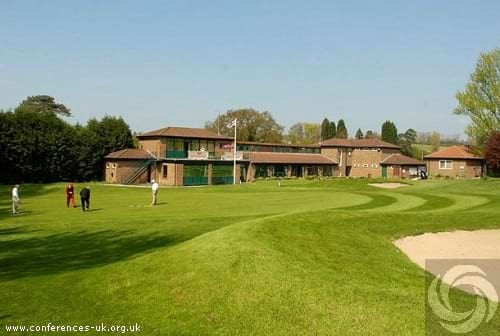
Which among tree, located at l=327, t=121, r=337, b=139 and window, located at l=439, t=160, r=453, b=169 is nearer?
window, located at l=439, t=160, r=453, b=169

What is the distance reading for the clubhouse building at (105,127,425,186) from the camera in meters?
66.9

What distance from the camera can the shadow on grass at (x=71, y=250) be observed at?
46.6 ft

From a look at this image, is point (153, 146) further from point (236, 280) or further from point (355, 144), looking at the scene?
point (236, 280)

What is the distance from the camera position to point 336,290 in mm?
9688

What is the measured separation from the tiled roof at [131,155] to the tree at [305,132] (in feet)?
301

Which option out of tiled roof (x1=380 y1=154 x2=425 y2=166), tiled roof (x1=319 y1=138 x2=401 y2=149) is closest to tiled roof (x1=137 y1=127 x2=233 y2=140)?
tiled roof (x1=319 y1=138 x2=401 y2=149)

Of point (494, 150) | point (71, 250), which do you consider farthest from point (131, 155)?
point (71, 250)

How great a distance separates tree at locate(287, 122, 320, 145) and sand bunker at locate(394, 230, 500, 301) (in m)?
138

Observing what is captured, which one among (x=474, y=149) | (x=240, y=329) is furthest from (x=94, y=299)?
(x=474, y=149)

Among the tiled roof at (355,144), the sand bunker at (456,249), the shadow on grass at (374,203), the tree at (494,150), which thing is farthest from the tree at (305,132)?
the sand bunker at (456,249)

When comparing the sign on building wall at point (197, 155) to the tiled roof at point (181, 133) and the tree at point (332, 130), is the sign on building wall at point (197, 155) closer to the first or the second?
the tiled roof at point (181, 133)

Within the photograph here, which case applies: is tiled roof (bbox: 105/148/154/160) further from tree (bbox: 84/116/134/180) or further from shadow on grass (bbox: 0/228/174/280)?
shadow on grass (bbox: 0/228/174/280)

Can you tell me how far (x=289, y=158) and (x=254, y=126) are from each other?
3208 centimetres

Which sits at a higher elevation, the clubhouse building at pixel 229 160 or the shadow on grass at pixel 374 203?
the clubhouse building at pixel 229 160
